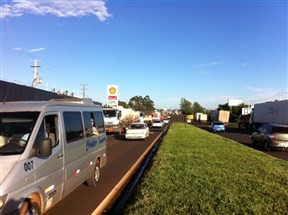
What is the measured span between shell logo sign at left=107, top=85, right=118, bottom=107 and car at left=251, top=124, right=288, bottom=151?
107 feet

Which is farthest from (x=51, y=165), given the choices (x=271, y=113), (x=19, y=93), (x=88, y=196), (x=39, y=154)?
(x=271, y=113)

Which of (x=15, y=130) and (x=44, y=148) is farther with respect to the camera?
(x=15, y=130)

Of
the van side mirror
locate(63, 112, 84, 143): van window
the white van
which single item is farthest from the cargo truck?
the van side mirror

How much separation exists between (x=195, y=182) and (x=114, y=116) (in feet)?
95.9

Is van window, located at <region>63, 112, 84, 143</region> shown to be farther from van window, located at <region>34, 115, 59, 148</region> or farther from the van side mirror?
the van side mirror

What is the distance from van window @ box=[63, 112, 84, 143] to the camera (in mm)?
7703

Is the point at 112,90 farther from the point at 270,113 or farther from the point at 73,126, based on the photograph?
the point at 73,126

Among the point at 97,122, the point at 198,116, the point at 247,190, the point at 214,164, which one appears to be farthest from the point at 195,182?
the point at 198,116

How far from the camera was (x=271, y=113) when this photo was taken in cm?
4844

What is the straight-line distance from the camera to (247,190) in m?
9.17

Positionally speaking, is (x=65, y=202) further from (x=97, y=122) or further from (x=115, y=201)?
(x=97, y=122)

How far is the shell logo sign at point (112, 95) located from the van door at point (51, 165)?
48.2 m

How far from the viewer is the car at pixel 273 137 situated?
76.8 ft

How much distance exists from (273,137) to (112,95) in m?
34.7
